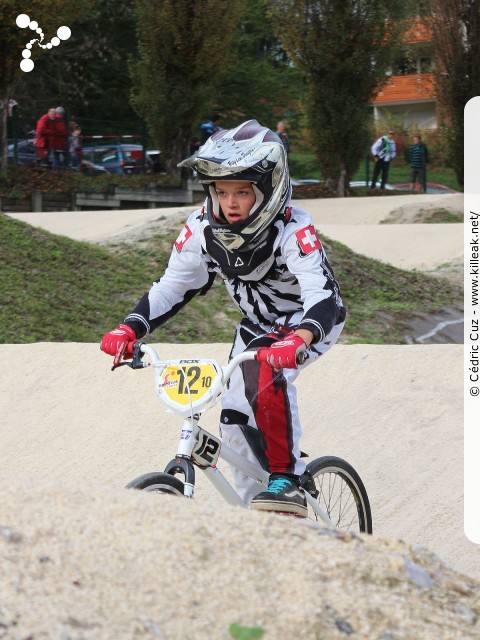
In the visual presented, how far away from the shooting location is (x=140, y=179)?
24172mm

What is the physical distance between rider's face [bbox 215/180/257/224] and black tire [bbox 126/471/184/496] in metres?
1.06

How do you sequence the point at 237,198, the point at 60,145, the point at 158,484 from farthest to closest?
1. the point at 60,145
2. the point at 237,198
3. the point at 158,484

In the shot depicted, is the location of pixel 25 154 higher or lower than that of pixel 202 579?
higher

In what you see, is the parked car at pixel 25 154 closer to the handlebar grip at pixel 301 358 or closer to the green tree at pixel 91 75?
the green tree at pixel 91 75

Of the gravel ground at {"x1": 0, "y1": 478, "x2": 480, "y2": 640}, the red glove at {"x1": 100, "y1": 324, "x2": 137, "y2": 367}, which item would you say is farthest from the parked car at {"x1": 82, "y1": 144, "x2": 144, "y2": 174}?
the gravel ground at {"x1": 0, "y1": 478, "x2": 480, "y2": 640}

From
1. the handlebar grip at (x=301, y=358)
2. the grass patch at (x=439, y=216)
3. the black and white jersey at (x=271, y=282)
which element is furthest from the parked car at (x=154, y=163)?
the handlebar grip at (x=301, y=358)

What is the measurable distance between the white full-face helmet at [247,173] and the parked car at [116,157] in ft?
68.4

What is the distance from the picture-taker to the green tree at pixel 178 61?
23078 mm

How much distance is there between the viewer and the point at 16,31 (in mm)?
20953

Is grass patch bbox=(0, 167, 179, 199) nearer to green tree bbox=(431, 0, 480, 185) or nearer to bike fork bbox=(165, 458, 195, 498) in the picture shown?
green tree bbox=(431, 0, 480, 185)

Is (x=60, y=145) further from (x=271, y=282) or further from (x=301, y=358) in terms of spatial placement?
(x=301, y=358)

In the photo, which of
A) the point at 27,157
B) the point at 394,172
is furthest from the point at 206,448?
the point at 394,172

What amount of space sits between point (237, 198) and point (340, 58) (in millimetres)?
20268

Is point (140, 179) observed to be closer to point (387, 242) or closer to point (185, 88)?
point (185, 88)
